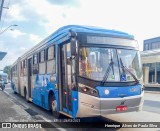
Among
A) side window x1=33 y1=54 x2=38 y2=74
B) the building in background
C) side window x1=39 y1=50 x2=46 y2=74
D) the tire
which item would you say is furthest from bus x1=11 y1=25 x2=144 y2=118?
the building in background

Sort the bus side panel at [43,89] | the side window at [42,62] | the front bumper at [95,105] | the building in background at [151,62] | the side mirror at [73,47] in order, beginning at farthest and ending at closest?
the building in background at [151,62]
the side window at [42,62]
the bus side panel at [43,89]
the side mirror at [73,47]
the front bumper at [95,105]

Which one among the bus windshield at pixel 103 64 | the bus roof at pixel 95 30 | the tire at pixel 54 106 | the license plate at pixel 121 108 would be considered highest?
the bus roof at pixel 95 30

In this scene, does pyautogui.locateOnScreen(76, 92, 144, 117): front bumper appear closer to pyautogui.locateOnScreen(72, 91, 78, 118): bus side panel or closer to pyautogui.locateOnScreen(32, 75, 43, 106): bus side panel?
pyautogui.locateOnScreen(72, 91, 78, 118): bus side panel

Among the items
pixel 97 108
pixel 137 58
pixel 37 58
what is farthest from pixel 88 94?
pixel 37 58

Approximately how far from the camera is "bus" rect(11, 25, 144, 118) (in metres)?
7.62

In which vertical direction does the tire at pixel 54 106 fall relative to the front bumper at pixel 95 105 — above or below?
below

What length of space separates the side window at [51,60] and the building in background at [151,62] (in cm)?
2695

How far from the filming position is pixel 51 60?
10531 millimetres

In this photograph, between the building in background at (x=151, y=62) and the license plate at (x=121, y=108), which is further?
the building in background at (x=151, y=62)

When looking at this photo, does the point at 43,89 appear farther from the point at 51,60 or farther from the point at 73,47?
the point at 73,47

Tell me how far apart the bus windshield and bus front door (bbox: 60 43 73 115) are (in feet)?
2.62

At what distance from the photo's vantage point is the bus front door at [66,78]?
855 cm

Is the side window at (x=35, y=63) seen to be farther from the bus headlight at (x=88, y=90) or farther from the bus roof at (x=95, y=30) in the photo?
the bus headlight at (x=88, y=90)

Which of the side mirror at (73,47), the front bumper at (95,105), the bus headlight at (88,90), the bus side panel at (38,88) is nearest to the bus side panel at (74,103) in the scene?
the front bumper at (95,105)
